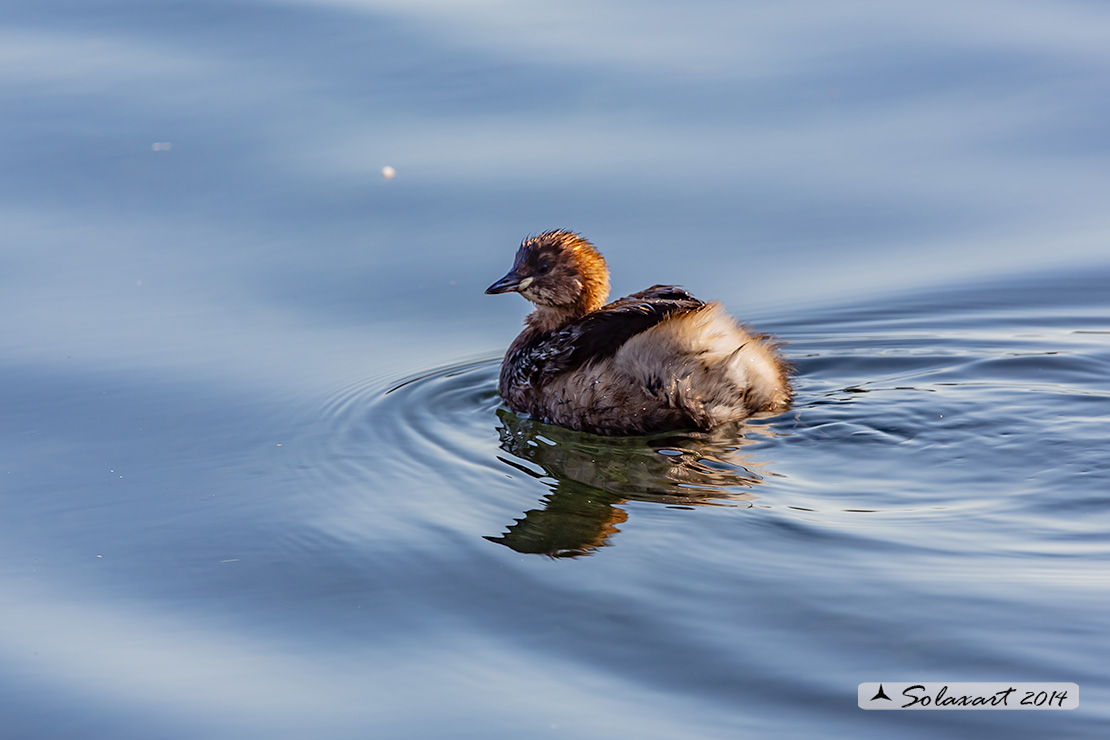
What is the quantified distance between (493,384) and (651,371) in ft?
3.93

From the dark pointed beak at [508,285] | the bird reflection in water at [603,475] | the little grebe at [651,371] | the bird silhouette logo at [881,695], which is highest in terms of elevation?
the dark pointed beak at [508,285]

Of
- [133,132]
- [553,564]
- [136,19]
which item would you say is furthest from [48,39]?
[553,564]

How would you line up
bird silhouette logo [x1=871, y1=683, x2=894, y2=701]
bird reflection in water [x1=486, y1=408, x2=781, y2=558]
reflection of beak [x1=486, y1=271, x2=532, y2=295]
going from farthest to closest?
reflection of beak [x1=486, y1=271, x2=532, y2=295] < bird reflection in water [x1=486, y1=408, x2=781, y2=558] < bird silhouette logo [x1=871, y1=683, x2=894, y2=701]

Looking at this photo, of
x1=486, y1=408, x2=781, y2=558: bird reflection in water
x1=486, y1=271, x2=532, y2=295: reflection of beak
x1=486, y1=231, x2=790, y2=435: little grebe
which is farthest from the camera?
x1=486, y1=271, x2=532, y2=295: reflection of beak

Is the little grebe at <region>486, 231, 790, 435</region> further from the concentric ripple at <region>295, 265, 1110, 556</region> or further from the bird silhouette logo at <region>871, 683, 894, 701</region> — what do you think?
the bird silhouette logo at <region>871, 683, 894, 701</region>

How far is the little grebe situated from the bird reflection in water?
0.10m

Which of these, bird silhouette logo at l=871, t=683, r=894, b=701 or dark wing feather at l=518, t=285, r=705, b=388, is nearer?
bird silhouette logo at l=871, t=683, r=894, b=701

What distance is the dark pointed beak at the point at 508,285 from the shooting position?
24.9 ft

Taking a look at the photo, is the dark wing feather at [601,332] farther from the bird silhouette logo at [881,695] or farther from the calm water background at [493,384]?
the bird silhouette logo at [881,695]

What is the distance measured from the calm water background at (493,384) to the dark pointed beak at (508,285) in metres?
0.50

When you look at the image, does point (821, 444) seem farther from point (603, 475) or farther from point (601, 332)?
point (601, 332)

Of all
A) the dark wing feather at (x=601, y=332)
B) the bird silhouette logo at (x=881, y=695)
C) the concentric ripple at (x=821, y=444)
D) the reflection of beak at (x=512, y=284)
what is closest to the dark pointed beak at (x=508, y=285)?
the reflection of beak at (x=512, y=284)

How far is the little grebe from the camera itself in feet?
22.4

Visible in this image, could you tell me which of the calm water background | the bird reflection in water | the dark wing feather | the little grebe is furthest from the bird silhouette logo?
the dark wing feather
